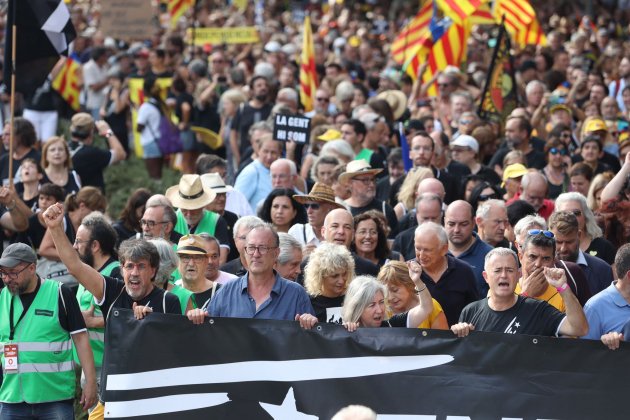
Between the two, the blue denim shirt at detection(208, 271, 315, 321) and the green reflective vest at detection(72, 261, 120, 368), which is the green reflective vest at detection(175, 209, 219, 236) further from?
the blue denim shirt at detection(208, 271, 315, 321)

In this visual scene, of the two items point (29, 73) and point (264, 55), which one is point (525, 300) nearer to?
point (29, 73)

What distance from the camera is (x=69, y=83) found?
73.2ft

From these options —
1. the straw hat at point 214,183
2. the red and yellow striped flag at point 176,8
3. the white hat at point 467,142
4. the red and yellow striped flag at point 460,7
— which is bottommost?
the straw hat at point 214,183

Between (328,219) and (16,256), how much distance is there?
265 cm

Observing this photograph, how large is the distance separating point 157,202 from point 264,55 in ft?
48.6

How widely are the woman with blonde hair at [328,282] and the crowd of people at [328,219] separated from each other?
0.01 m

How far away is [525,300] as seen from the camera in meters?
8.30

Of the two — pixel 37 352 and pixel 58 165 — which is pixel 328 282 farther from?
pixel 58 165

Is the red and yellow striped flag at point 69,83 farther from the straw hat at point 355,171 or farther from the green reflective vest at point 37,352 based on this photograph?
the green reflective vest at point 37,352

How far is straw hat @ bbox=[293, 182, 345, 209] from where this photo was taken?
11.5m

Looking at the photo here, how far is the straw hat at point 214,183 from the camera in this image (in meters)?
12.0

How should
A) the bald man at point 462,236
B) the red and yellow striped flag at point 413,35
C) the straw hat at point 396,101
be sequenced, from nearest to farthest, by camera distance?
the bald man at point 462,236 < the straw hat at point 396,101 < the red and yellow striped flag at point 413,35

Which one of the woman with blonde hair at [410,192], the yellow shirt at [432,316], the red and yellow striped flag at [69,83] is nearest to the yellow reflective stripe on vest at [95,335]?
the yellow shirt at [432,316]

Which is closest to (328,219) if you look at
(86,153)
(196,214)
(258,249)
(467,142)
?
(196,214)
